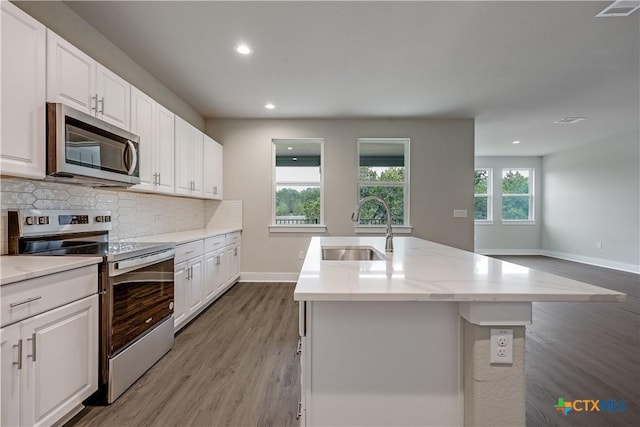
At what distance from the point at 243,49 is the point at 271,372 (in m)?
2.74

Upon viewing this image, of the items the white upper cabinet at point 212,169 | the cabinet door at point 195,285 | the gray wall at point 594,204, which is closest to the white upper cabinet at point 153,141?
the cabinet door at point 195,285

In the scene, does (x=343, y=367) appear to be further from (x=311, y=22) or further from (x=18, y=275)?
(x=311, y=22)

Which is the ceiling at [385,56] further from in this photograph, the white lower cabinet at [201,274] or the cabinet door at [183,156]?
the white lower cabinet at [201,274]

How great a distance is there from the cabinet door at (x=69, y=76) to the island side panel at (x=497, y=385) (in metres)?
2.47

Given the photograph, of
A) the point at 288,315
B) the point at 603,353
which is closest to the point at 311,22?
the point at 288,315

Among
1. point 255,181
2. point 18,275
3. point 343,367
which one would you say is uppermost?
point 255,181

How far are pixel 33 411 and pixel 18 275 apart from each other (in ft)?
2.08

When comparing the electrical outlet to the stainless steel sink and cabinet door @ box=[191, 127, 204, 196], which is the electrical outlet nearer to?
the stainless steel sink

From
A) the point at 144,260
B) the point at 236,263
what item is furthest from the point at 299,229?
the point at 144,260

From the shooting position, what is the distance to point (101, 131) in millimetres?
1979

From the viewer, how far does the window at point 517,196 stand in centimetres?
799

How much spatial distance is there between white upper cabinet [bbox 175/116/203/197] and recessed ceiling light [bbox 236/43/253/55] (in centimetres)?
105

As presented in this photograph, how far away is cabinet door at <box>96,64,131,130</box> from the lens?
6.81 ft

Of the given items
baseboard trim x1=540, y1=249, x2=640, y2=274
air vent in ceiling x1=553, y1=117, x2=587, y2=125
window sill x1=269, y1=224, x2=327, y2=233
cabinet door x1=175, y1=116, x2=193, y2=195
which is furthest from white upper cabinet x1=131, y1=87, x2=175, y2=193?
baseboard trim x1=540, y1=249, x2=640, y2=274
